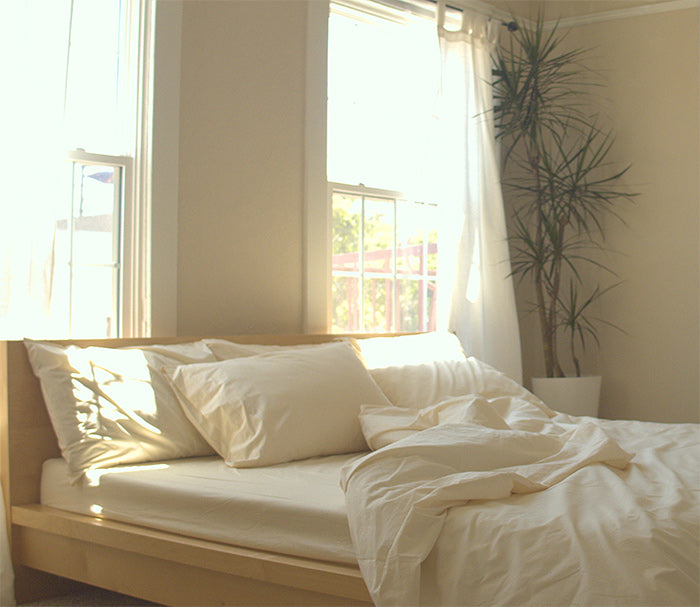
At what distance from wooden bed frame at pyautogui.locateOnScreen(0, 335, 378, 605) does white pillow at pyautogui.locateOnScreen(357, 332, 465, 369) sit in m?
0.88

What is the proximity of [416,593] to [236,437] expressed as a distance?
113 cm

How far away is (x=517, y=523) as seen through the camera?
1.76 metres

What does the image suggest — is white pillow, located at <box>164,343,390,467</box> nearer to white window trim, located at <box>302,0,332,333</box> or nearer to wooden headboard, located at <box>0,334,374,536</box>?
wooden headboard, located at <box>0,334,374,536</box>

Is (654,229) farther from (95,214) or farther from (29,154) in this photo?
(29,154)

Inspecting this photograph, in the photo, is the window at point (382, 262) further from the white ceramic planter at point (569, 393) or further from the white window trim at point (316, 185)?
the white ceramic planter at point (569, 393)

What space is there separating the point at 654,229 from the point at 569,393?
1.23 metres

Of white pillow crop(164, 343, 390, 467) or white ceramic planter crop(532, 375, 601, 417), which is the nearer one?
white pillow crop(164, 343, 390, 467)

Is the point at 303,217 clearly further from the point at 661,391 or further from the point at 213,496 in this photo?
the point at 661,391

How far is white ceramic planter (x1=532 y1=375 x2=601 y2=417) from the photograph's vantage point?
15.1ft

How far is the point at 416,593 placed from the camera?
1.74 meters

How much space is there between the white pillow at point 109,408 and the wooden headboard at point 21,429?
0.20 feet

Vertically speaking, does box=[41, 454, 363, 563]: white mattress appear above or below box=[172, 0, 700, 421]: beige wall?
below

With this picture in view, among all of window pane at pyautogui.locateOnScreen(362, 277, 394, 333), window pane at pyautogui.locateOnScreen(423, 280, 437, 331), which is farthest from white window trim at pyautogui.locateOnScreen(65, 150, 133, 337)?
window pane at pyautogui.locateOnScreen(423, 280, 437, 331)

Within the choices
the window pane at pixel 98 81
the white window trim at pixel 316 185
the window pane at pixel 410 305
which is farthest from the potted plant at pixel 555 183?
the window pane at pixel 98 81
